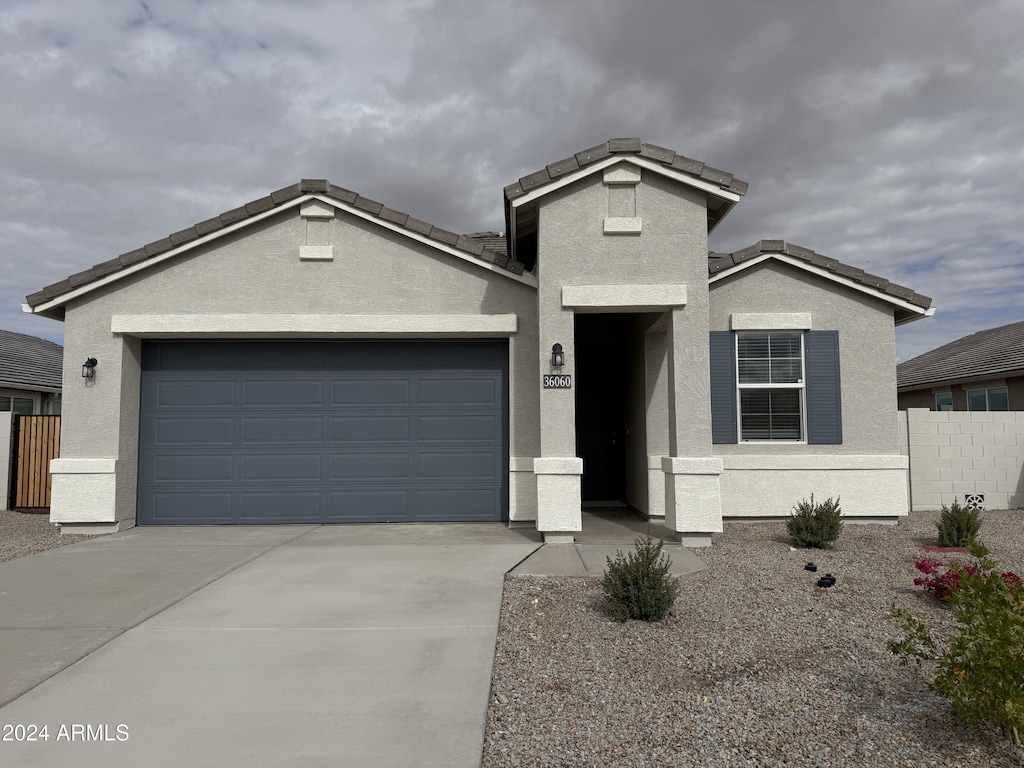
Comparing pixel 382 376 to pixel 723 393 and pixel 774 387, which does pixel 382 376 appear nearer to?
pixel 723 393

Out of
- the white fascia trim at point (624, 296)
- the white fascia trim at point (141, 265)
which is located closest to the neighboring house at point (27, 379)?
the white fascia trim at point (141, 265)

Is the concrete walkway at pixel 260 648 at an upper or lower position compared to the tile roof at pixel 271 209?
lower

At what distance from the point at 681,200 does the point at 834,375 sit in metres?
3.56

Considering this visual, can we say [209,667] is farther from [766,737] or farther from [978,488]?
[978,488]

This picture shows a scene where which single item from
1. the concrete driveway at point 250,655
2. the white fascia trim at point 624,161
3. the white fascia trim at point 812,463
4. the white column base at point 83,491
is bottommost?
the concrete driveway at point 250,655

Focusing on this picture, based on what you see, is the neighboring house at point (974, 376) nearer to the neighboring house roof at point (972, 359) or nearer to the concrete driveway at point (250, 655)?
the neighboring house roof at point (972, 359)

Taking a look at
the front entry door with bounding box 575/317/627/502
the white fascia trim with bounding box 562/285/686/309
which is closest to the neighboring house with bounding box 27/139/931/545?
the white fascia trim with bounding box 562/285/686/309

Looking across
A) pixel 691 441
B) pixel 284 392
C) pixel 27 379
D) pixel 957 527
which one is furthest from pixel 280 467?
pixel 27 379

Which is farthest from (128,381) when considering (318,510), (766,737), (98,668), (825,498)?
(825,498)

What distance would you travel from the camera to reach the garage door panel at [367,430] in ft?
31.7

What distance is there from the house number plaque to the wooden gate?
345 inches

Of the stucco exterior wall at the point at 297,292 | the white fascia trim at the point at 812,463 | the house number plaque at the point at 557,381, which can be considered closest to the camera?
the house number plaque at the point at 557,381

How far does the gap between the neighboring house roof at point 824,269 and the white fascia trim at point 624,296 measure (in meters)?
1.70

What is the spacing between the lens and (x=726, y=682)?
400 centimetres
